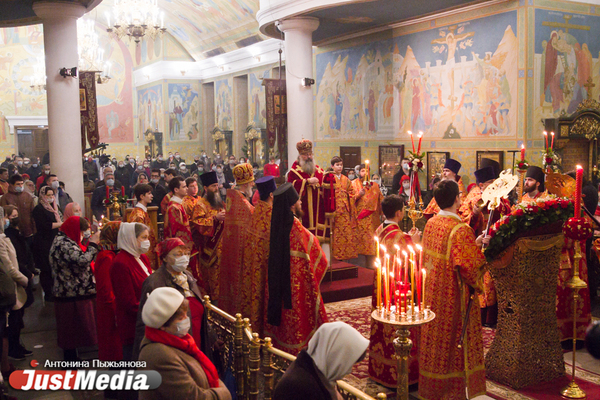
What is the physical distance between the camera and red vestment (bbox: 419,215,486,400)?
4383 mm

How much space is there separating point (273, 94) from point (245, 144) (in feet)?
30.3

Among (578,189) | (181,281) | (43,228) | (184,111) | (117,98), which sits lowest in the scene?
(43,228)

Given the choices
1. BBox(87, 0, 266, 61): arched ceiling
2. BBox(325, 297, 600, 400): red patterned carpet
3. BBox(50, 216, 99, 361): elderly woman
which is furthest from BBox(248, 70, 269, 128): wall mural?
BBox(325, 297, 600, 400): red patterned carpet

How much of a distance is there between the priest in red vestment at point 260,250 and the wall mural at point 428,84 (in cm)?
780

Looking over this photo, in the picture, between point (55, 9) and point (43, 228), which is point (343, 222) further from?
point (55, 9)

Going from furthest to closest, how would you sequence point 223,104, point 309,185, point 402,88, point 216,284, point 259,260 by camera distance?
1. point 223,104
2. point 402,88
3. point 309,185
4. point 216,284
5. point 259,260

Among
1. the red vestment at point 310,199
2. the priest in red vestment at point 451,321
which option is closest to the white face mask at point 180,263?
the priest in red vestment at point 451,321

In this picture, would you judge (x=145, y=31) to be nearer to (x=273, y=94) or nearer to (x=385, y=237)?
(x=273, y=94)

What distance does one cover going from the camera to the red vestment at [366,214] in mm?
9625

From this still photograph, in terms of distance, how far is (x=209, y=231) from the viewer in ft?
23.5

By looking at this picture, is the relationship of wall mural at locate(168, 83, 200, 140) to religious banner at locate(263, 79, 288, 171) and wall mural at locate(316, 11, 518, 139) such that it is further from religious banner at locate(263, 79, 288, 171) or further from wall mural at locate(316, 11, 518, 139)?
religious banner at locate(263, 79, 288, 171)

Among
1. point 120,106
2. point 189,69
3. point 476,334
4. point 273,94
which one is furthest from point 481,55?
point 120,106

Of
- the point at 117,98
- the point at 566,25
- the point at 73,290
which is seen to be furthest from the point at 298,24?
the point at 117,98

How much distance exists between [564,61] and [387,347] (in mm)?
9172
